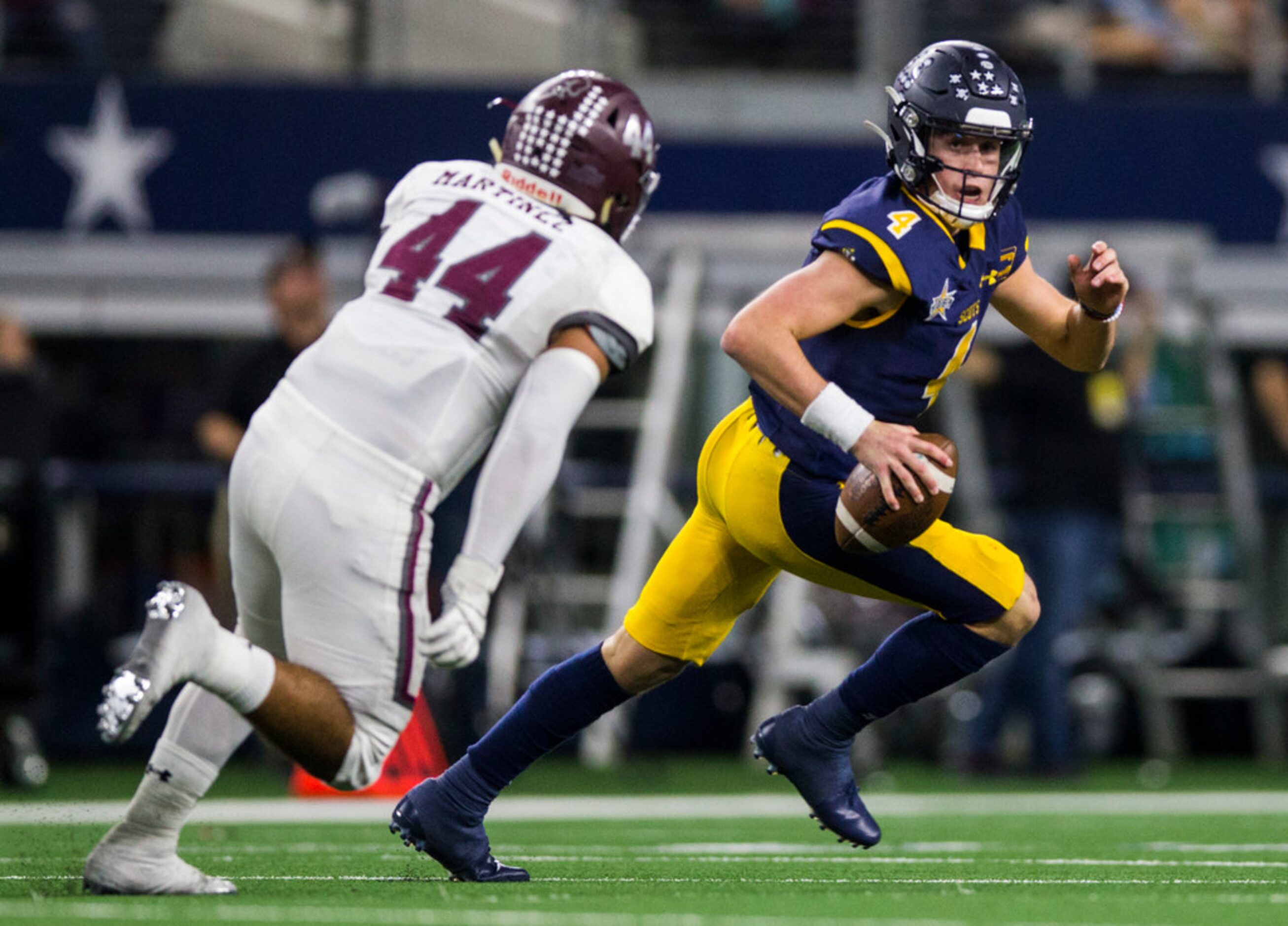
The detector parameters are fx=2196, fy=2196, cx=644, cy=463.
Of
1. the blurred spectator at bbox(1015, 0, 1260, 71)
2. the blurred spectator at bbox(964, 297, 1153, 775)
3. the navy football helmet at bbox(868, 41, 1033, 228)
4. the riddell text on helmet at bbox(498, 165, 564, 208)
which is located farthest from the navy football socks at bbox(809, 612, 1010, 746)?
the blurred spectator at bbox(1015, 0, 1260, 71)

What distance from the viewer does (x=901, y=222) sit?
14.7ft

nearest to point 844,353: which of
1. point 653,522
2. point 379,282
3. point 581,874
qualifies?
point 379,282

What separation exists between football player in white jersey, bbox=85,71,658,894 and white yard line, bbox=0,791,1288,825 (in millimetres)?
2409

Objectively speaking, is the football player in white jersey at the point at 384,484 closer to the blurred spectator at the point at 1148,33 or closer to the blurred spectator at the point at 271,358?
the blurred spectator at the point at 271,358

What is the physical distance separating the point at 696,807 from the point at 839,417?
3.40 meters

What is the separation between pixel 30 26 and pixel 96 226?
1340 millimetres

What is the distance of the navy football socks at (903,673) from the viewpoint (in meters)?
4.64

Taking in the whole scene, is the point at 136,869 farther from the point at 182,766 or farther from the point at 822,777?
the point at 822,777

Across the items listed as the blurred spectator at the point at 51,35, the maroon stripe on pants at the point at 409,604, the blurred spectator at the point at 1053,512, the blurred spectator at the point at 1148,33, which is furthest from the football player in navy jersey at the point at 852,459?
the blurred spectator at the point at 51,35

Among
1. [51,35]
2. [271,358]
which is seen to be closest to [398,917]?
[271,358]

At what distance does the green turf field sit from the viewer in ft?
12.6

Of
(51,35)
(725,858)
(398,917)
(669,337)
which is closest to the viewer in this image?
(398,917)

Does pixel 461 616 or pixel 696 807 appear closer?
pixel 461 616

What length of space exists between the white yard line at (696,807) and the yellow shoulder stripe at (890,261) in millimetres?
3000
